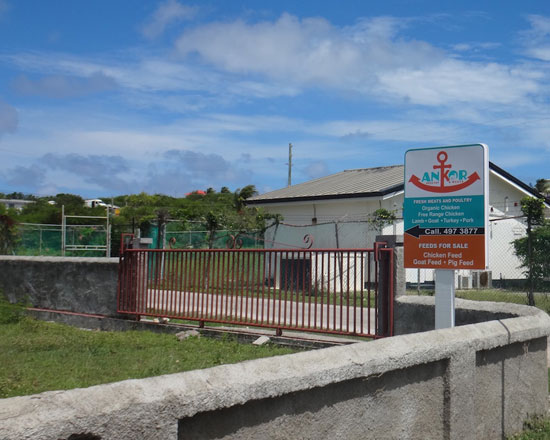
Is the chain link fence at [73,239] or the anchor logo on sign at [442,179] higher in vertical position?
the anchor logo on sign at [442,179]

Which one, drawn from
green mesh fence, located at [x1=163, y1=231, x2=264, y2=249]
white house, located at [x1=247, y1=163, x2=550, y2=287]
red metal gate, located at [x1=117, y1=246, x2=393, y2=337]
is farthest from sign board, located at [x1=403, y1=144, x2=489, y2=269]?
green mesh fence, located at [x1=163, y1=231, x2=264, y2=249]

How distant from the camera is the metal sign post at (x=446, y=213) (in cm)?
592

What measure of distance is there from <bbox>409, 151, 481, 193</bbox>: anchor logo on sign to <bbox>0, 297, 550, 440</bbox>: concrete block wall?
1309 millimetres

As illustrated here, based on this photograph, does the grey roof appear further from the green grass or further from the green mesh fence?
the green grass

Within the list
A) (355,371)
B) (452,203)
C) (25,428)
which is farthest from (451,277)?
(25,428)

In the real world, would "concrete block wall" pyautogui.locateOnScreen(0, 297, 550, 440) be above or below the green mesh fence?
below

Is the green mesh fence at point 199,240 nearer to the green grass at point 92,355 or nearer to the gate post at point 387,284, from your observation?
the green grass at point 92,355

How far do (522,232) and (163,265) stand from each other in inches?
593

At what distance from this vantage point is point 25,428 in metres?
2.38

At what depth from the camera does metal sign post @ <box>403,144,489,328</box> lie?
5922mm

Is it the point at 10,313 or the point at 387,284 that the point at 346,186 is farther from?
the point at 387,284

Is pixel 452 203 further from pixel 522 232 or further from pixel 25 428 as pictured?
pixel 522 232

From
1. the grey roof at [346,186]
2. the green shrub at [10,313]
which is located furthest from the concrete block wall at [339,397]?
the grey roof at [346,186]

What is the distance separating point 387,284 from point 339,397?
4520 mm
